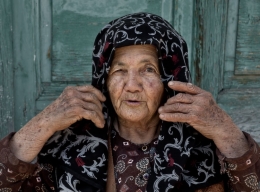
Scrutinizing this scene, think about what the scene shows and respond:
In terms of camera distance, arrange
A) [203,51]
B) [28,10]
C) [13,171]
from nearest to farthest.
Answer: [13,171] → [28,10] → [203,51]

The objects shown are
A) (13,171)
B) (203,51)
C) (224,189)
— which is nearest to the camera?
(13,171)

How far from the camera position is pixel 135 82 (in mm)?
1883

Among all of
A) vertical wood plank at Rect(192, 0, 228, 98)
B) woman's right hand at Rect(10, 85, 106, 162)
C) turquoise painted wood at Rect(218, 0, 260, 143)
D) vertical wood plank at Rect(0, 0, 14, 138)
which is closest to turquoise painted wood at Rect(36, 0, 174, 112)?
vertical wood plank at Rect(0, 0, 14, 138)

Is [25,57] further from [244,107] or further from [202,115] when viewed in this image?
[244,107]

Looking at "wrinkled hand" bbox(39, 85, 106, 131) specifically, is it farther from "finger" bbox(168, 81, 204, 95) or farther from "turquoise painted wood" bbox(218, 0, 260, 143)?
"turquoise painted wood" bbox(218, 0, 260, 143)

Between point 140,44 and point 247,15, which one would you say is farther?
point 247,15

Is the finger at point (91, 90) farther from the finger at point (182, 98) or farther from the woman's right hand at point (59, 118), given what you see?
the finger at point (182, 98)

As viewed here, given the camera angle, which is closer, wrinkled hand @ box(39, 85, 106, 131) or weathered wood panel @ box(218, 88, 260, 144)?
wrinkled hand @ box(39, 85, 106, 131)

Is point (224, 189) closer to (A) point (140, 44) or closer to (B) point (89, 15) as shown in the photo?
(A) point (140, 44)

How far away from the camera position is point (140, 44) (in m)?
1.89

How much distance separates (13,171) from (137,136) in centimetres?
53

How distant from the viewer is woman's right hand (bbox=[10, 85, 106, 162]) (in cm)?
187

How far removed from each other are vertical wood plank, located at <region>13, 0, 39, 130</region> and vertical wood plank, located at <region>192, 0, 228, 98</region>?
3.01 ft

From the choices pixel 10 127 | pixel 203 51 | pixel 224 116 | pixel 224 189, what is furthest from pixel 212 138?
pixel 10 127
